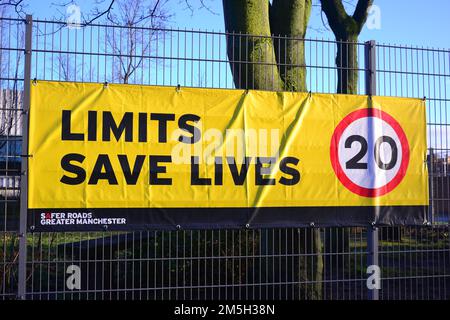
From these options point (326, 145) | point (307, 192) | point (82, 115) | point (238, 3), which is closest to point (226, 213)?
point (307, 192)

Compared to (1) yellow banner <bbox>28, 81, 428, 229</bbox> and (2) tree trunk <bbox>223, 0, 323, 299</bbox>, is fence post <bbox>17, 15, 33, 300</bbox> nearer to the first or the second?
(1) yellow banner <bbox>28, 81, 428, 229</bbox>

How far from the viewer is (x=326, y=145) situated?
6.79 meters

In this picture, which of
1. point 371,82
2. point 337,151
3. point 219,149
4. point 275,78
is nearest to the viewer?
point 219,149

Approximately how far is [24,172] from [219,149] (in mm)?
2061

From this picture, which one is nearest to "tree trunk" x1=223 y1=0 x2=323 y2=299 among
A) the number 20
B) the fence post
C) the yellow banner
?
the yellow banner

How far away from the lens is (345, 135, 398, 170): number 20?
6.88 m

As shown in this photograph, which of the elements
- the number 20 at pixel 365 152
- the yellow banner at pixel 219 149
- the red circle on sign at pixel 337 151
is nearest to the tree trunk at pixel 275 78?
the yellow banner at pixel 219 149

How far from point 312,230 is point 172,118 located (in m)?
2.37

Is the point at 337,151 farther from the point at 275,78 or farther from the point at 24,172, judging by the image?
the point at 24,172

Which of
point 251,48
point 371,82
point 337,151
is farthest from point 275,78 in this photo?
point 337,151

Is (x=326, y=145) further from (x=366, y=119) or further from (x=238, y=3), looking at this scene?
(x=238, y=3)

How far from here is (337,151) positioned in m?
6.83

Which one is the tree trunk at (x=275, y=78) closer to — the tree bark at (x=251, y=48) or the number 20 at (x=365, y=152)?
the tree bark at (x=251, y=48)

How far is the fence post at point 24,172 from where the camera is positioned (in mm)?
5781
